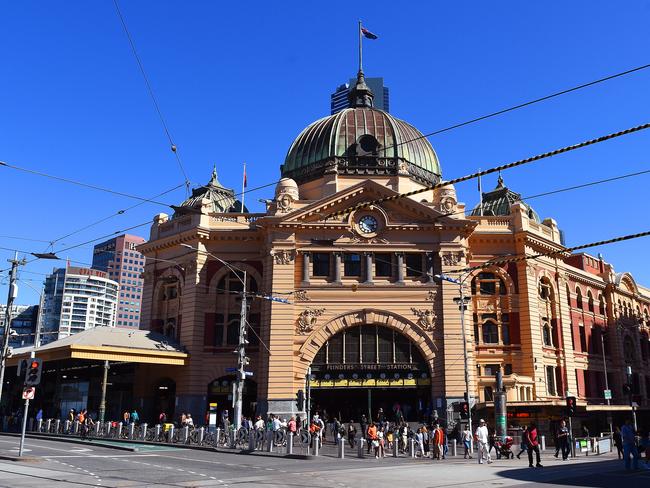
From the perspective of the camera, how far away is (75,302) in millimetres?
184875

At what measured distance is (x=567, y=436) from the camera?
31.5 metres

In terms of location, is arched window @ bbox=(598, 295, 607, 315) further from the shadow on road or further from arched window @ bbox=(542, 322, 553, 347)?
the shadow on road

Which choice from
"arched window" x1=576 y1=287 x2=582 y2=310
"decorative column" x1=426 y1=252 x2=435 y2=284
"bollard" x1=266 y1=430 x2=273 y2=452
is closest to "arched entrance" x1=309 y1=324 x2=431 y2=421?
"decorative column" x1=426 y1=252 x2=435 y2=284

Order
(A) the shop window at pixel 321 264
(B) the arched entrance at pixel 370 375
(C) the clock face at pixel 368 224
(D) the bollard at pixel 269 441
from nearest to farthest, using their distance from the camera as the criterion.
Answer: (D) the bollard at pixel 269 441 < (B) the arched entrance at pixel 370 375 < (A) the shop window at pixel 321 264 < (C) the clock face at pixel 368 224

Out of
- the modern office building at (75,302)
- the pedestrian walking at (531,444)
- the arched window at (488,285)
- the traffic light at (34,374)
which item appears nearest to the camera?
the pedestrian walking at (531,444)

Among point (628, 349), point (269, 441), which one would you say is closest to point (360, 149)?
point (269, 441)

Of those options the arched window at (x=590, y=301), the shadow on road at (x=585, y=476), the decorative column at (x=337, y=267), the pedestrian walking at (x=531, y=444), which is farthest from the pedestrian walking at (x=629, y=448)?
the arched window at (x=590, y=301)

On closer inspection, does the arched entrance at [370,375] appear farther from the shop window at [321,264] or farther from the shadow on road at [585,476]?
the shadow on road at [585,476]

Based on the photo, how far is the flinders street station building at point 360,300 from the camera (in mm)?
44875

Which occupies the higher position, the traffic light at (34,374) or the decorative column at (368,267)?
the decorative column at (368,267)

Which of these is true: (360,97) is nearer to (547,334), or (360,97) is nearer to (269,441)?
(547,334)

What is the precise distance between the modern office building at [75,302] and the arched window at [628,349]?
476 ft

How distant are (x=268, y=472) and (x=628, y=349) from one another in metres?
54.7

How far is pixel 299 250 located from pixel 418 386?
43.3ft
